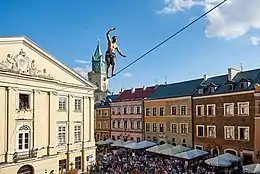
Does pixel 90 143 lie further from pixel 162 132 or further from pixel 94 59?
pixel 94 59

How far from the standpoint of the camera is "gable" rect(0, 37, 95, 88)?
87.8ft

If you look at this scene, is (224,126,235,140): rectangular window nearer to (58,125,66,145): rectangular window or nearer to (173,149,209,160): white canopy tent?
(173,149,209,160): white canopy tent

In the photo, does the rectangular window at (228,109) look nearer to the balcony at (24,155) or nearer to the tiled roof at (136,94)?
the tiled roof at (136,94)

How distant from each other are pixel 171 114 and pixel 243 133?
12410mm

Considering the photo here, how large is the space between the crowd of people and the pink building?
1175cm

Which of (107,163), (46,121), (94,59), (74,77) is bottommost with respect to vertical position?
(107,163)

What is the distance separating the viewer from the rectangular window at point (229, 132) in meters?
31.6

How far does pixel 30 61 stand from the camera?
2914 cm

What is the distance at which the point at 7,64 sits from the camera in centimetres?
2669

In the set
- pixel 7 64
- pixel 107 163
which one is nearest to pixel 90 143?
pixel 107 163

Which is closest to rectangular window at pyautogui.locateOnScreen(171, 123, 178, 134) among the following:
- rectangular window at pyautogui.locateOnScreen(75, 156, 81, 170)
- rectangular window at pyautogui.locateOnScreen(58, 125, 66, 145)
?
rectangular window at pyautogui.locateOnScreen(75, 156, 81, 170)

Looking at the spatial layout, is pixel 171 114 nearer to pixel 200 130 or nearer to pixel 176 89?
pixel 176 89

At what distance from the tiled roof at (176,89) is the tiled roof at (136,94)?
1.69 meters

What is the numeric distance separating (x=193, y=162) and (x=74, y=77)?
1593 cm
